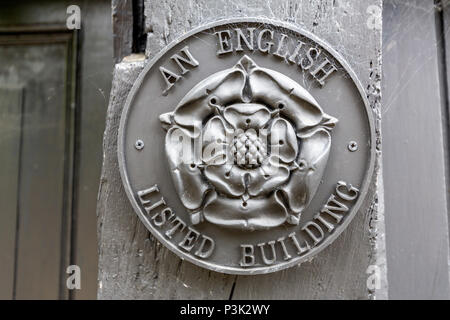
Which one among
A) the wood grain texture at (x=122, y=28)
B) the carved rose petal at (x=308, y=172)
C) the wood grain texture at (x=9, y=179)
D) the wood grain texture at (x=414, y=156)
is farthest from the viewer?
the wood grain texture at (x=9, y=179)

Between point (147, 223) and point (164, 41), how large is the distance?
0.39 m

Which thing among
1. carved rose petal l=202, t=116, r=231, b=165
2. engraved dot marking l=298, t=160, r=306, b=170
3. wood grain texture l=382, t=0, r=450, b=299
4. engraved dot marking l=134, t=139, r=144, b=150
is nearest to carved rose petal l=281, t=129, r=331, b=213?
engraved dot marking l=298, t=160, r=306, b=170

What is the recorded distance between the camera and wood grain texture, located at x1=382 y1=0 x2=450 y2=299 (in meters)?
1.10

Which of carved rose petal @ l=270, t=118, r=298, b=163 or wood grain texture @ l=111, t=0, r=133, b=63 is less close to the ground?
wood grain texture @ l=111, t=0, r=133, b=63

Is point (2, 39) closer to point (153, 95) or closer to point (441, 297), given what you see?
point (153, 95)

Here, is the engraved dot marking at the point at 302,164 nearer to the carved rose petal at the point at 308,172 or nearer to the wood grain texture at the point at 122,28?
the carved rose petal at the point at 308,172

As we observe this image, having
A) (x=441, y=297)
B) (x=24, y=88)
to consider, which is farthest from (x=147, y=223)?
(x=441, y=297)

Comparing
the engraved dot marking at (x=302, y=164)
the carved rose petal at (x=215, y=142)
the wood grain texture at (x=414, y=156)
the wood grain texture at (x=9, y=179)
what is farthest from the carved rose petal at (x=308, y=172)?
the wood grain texture at (x=9, y=179)

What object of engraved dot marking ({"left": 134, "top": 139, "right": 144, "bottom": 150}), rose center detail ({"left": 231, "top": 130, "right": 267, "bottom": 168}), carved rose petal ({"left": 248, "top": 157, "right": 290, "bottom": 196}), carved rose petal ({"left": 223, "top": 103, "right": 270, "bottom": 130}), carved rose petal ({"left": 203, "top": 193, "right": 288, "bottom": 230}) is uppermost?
carved rose petal ({"left": 223, "top": 103, "right": 270, "bottom": 130})

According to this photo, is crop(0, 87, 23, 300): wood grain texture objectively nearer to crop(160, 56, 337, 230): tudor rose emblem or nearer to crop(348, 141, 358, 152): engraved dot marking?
crop(160, 56, 337, 230): tudor rose emblem

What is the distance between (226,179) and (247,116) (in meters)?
0.13

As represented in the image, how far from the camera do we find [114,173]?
0.87 m

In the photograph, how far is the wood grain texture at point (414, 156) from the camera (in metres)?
1.10

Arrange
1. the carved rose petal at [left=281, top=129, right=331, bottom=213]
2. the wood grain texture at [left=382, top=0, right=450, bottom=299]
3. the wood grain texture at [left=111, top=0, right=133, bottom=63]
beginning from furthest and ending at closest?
the wood grain texture at [left=382, top=0, right=450, bottom=299]
the wood grain texture at [left=111, top=0, right=133, bottom=63]
the carved rose petal at [left=281, top=129, right=331, bottom=213]
